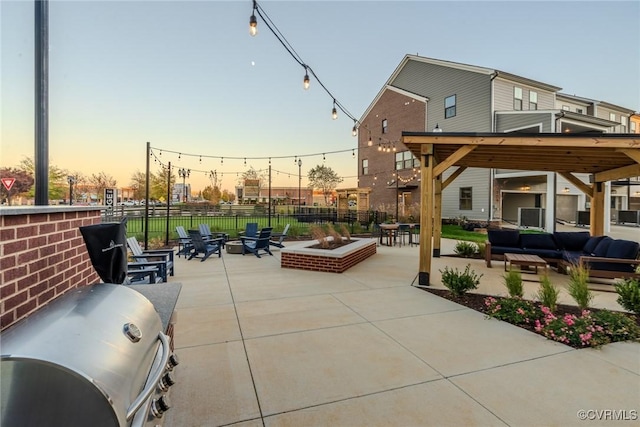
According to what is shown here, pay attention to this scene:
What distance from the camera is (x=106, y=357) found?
1069 mm

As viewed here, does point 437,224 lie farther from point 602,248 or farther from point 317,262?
point 317,262

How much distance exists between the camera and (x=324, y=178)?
47.0 metres

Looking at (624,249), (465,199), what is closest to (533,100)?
(465,199)

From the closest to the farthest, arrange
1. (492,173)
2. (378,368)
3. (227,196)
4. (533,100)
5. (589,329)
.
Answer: (378,368), (589,329), (492,173), (533,100), (227,196)

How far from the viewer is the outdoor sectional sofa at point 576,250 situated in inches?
259

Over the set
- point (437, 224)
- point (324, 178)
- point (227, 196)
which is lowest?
point (437, 224)

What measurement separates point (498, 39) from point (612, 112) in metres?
14.4

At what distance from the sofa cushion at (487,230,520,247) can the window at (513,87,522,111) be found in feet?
41.1

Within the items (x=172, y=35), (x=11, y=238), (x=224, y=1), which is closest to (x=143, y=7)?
(x=224, y=1)

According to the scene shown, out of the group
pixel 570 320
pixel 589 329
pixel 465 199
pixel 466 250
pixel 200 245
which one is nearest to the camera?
pixel 589 329

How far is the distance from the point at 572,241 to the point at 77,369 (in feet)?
35.0

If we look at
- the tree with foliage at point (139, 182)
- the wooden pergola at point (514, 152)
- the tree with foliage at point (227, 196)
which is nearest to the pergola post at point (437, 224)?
the wooden pergola at point (514, 152)

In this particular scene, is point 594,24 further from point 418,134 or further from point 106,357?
point 106,357

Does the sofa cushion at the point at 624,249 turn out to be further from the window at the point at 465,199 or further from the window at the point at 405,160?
the window at the point at 405,160
